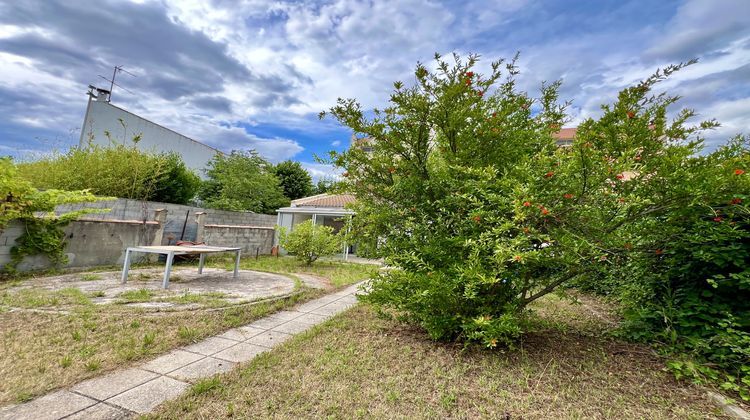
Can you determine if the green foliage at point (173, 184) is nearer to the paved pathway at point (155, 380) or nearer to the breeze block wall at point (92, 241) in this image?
the breeze block wall at point (92, 241)

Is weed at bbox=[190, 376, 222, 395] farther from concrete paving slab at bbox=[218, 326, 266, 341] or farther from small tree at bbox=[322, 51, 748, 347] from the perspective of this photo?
small tree at bbox=[322, 51, 748, 347]

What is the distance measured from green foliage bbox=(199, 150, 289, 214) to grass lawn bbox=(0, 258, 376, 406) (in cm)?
1109

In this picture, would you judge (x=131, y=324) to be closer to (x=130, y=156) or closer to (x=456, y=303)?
(x=456, y=303)

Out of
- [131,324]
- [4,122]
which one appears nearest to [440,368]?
[131,324]

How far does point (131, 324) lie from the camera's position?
3.74 meters

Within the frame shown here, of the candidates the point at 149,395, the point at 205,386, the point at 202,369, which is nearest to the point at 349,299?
the point at 202,369

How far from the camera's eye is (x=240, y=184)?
16672 mm

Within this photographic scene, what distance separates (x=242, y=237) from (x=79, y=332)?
27.3 feet

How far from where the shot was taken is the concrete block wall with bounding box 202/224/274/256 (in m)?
10.5

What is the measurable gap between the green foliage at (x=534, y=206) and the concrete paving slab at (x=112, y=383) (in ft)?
7.45

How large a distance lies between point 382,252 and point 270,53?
23.1 feet

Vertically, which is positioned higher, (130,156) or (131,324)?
(130,156)

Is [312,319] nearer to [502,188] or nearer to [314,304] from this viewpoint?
[314,304]

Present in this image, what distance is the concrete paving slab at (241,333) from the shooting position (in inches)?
145
